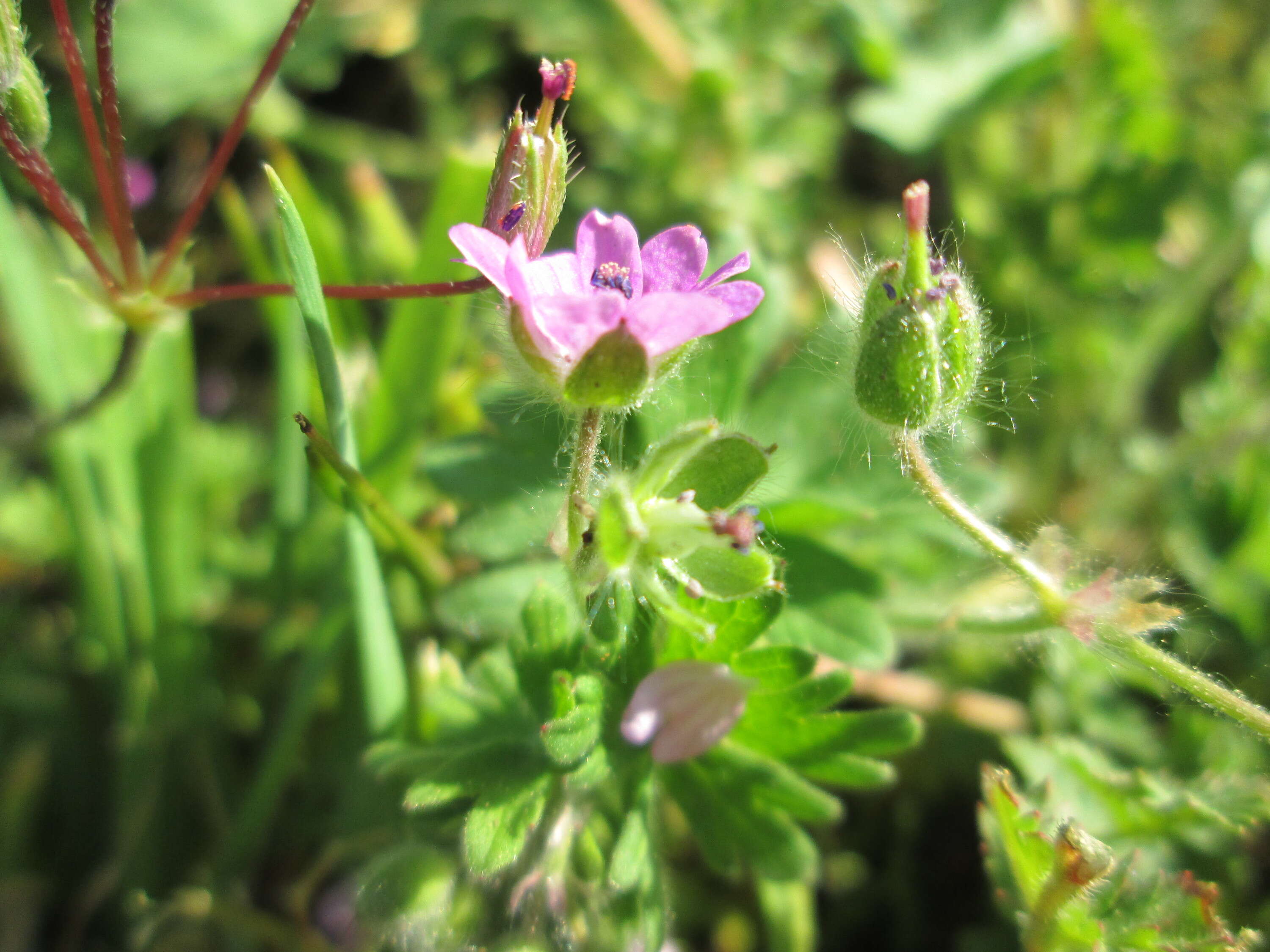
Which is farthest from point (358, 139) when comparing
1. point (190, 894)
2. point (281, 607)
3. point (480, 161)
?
point (190, 894)

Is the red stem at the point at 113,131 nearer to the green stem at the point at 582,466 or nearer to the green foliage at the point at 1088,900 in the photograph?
the green stem at the point at 582,466

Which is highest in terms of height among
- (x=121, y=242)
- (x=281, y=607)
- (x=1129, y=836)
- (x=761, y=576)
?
(x=121, y=242)

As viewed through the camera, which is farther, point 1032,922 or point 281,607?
point 281,607

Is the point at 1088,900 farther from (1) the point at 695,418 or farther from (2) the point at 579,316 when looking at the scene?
(2) the point at 579,316

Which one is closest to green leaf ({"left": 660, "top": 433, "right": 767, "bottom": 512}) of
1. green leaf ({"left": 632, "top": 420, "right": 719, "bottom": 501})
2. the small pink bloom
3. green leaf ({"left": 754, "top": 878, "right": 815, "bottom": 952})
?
green leaf ({"left": 632, "top": 420, "right": 719, "bottom": 501})

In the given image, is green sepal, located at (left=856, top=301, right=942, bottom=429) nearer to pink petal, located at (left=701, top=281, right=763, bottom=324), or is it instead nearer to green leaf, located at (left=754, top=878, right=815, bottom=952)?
pink petal, located at (left=701, top=281, right=763, bottom=324)

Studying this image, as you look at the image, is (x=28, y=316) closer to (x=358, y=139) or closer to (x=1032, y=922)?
(x=358, y=139)

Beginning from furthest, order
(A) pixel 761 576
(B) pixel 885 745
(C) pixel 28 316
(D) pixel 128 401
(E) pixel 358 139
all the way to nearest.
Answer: (E) pixel 358 139, (D) pixel 128 401, (C) pixel 28 316, (B) pixel 885 745, (A) pixel 761 576

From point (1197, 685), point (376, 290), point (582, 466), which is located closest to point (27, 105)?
point (376, 290)
